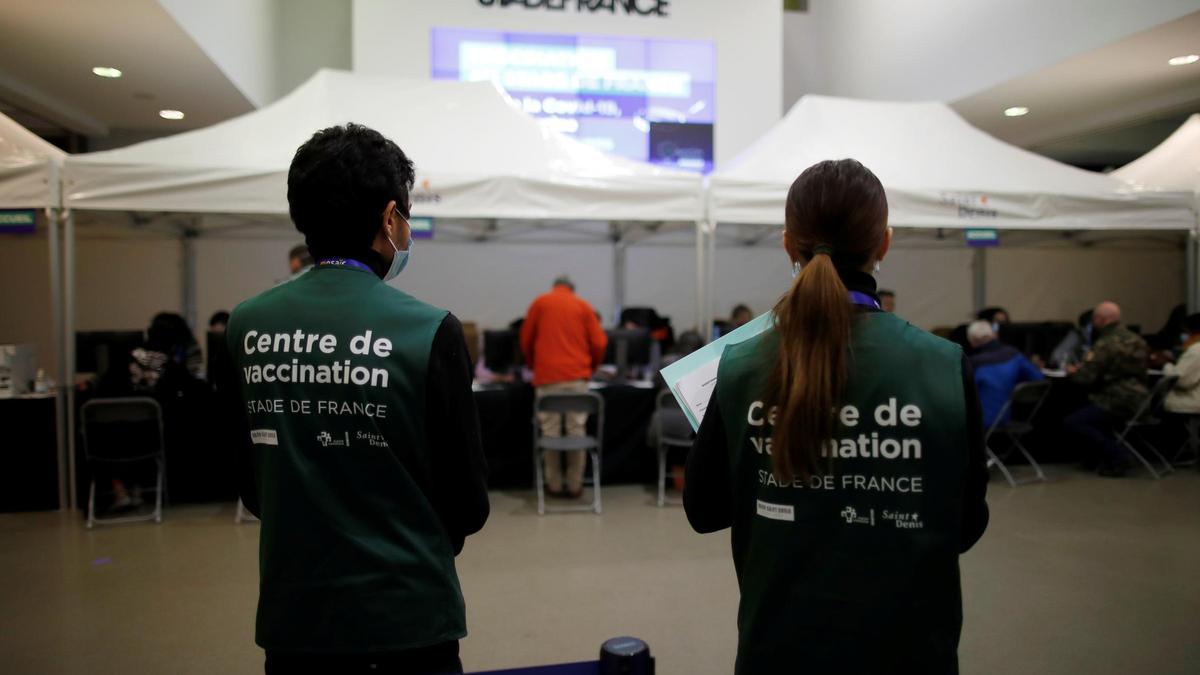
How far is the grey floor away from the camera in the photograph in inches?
120

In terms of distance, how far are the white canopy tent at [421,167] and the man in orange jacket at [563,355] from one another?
61cm

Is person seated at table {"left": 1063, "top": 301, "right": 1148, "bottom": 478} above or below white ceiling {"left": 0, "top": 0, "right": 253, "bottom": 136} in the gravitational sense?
below

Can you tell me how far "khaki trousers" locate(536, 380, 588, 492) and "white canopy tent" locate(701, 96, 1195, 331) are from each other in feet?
4.32

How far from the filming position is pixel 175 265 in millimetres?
8844

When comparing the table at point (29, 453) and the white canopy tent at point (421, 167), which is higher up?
the white canopy tent at point (421, 167)

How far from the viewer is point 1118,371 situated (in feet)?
19.7

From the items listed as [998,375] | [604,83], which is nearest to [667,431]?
[998,375]

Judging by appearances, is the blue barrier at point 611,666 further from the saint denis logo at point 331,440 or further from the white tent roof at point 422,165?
the white tent roof at point 422,165

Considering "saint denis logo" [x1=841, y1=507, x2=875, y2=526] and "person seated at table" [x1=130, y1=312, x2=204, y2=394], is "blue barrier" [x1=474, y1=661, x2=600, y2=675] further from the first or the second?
"person seated at table" [x1=130, y1=312, x2=204, y2=394]

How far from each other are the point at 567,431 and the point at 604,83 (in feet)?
16.5

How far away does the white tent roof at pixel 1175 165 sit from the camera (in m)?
7.13

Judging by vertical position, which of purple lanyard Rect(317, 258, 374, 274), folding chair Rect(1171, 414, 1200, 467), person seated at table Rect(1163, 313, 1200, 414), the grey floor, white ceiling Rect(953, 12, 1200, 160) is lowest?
the grey floor

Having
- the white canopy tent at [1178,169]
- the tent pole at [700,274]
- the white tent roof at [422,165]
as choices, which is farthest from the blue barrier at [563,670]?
the white canopy tent at [1178,169]

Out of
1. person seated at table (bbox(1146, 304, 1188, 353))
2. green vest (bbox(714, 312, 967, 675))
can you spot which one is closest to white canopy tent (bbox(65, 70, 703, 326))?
green vest (bbox(714, 312, 967, 675))
